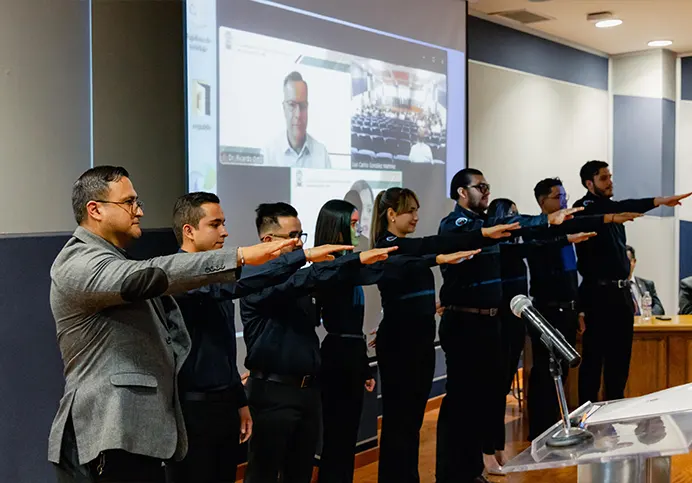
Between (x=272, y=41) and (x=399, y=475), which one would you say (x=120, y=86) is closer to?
(x=272, y=41)

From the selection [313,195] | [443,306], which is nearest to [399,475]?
[443,306]

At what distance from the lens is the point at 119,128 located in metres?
3.51

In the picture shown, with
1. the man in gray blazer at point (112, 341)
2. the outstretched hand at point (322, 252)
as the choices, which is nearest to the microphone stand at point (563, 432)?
the outstretched hand at point (322, 252)

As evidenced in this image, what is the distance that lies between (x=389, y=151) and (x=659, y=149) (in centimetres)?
391

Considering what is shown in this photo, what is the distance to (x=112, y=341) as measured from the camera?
195cm

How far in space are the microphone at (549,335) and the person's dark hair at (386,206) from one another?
149cm

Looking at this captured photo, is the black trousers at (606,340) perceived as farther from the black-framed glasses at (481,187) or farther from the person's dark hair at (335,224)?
the person's dark hair at (335,224)

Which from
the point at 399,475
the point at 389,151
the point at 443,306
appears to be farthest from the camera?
the point at 389,151

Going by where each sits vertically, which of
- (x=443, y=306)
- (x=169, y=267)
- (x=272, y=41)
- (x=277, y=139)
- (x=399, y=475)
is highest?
(x=272, y=41)

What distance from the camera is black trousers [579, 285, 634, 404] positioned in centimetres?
470

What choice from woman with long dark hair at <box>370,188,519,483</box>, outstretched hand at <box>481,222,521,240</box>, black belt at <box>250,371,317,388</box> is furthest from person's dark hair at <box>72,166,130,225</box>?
outstretched hand at <box>481,222,521,240</box>

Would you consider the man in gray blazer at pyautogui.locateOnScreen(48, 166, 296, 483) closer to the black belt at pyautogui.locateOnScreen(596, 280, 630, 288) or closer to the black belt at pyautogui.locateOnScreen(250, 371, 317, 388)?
the black belt at pyautogui.locateOnScreen(250, 371, 317, 388)

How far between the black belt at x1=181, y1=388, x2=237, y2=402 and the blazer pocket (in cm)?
49

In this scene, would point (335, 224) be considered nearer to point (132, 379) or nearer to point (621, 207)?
point (132, 379)
